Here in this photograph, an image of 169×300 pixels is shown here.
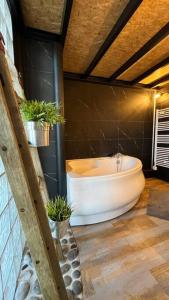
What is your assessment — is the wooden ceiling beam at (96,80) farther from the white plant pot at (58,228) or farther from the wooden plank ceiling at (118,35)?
the white plant pot at (58,228)

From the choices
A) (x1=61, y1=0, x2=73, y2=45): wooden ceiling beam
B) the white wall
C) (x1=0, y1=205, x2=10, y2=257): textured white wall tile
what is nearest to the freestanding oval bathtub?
the white wall

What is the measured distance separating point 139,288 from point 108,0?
2.55 meters

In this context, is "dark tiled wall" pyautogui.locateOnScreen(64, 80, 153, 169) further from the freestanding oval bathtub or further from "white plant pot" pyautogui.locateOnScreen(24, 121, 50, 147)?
"white plant pot" pyautogui.locateOnScreen(24, 121, 50, 147)

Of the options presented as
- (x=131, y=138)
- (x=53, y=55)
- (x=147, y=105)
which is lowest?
(x=131, y=138)

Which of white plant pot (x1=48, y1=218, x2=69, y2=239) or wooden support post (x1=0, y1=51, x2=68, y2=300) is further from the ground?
wooden support post (x1=0, y1=51, x2=68, y2=300)

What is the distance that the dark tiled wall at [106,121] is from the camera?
10.4 feet

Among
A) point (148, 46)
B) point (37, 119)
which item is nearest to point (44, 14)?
point (37, 119)

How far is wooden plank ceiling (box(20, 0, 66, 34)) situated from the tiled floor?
248 cm

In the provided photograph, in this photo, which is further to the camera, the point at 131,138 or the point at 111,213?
the point at 131,138

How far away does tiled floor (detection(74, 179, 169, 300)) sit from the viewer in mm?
1152

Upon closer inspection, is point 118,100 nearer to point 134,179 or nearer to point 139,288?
point 134,179

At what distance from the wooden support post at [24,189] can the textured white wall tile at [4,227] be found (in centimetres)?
30

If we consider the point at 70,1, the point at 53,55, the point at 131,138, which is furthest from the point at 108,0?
the point at 131,138

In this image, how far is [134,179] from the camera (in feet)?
7.11
